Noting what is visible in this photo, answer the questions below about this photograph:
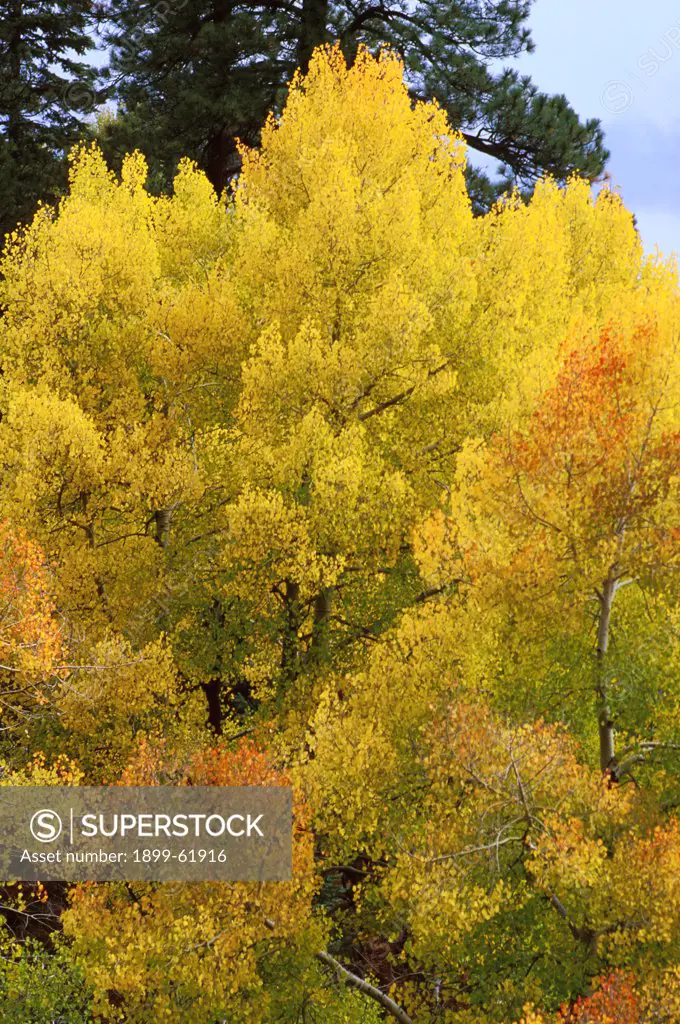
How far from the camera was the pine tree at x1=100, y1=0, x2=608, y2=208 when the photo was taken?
87.7ft

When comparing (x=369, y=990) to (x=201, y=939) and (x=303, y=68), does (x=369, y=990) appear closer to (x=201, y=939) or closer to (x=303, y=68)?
(x=201, y=939)

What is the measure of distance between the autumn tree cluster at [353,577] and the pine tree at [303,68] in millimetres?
5444

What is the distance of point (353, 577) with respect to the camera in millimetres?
18422

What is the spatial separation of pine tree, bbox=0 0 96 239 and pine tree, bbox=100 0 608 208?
1.48m

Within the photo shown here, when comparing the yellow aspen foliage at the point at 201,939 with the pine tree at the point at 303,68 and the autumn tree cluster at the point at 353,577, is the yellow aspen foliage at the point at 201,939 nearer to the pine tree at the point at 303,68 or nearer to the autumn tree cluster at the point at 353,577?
the autumn tree cluster at the point at 353,577

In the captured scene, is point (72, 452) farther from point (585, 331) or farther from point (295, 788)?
point (585, 331)

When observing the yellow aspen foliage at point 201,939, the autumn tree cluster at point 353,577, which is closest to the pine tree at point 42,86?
the autumn tree cluster at point 353,577

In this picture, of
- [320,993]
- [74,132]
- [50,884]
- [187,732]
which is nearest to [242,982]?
[320,993]

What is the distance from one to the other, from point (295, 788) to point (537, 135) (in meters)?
18.7

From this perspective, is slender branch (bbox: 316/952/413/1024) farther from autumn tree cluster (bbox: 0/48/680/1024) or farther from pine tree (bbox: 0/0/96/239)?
pine tree (bbox: 0/0/96/239)

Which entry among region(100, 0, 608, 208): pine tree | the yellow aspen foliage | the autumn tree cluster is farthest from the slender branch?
region(100, 0, 608, 208): pine tree

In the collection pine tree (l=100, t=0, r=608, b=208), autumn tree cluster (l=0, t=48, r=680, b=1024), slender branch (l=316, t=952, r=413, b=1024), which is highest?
pine tree (l=100, t=0, r=608, b=208)

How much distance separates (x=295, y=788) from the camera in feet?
46.5

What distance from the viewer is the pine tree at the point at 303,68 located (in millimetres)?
26719
